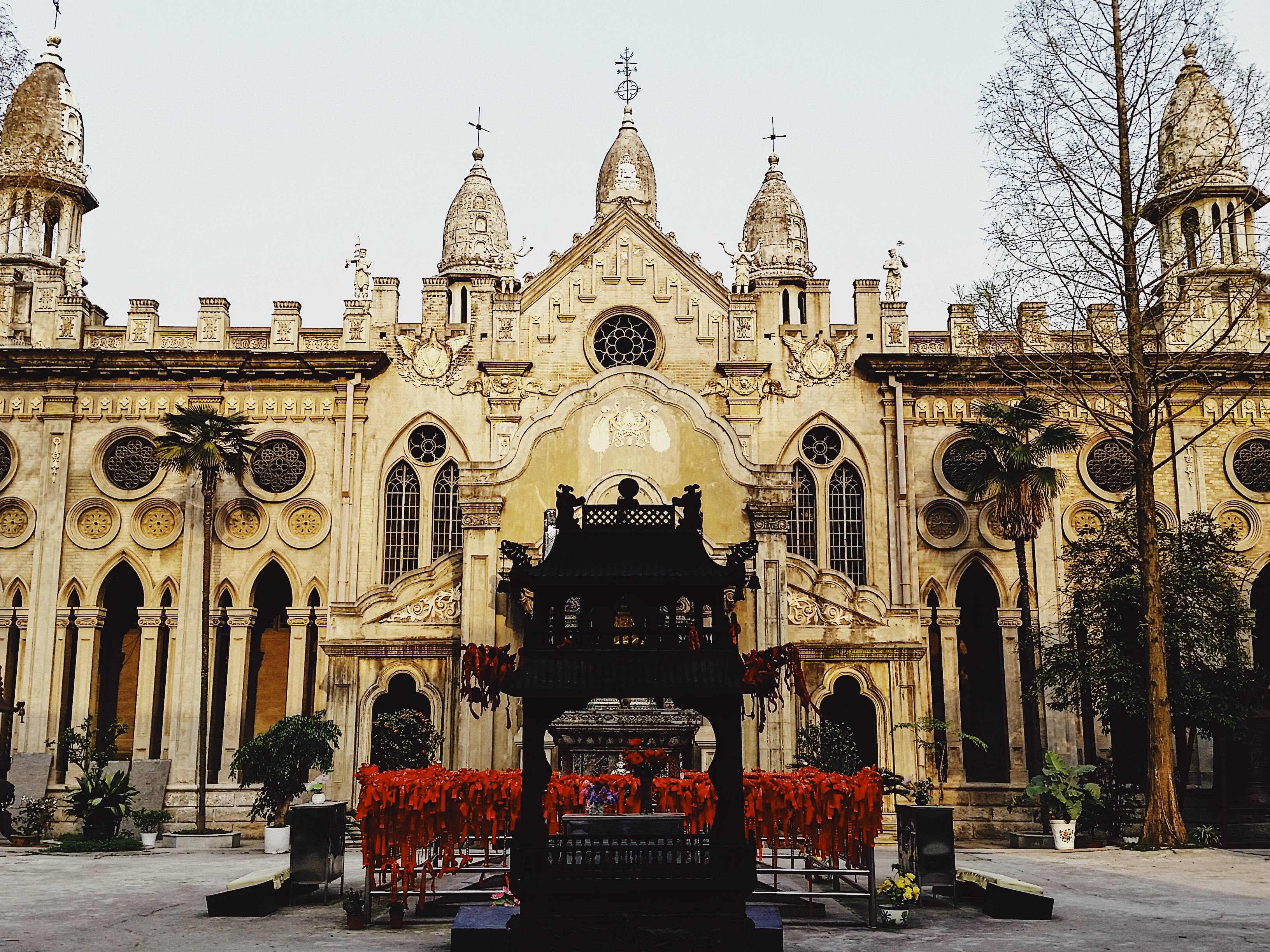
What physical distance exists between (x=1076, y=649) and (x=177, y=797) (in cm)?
2365

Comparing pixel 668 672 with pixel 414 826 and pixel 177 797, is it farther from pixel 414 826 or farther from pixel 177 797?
pixel 177 797

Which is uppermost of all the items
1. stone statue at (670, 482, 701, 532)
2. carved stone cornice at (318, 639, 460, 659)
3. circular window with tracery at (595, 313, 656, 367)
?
circular window with tracery at (595, 313, 656, 367)

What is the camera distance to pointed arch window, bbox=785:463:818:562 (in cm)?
3584

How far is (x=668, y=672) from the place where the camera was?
13.3m

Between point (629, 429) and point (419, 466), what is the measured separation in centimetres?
727

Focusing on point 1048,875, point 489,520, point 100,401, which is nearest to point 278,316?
point 100,401

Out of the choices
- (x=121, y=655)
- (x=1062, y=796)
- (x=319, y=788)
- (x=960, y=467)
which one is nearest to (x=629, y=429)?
(x=960, y=467)

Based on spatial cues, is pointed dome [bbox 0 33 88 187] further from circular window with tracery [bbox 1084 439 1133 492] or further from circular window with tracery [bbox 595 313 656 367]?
circular window with tracery [bbox 1084 439 1133 492]

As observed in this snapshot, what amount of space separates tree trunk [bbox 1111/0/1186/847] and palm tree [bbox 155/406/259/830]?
880 inches

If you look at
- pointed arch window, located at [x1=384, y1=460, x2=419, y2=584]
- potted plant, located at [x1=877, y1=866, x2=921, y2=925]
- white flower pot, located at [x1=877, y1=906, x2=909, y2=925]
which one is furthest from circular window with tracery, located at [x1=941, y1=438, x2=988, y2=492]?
white flower pot, located at [x1=877, y1=906, x2=909, y2=925]

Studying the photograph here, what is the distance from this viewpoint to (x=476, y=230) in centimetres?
4834

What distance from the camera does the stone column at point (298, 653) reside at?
3425 centimetres

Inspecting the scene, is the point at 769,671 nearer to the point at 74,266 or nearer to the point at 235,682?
the point at 235,682

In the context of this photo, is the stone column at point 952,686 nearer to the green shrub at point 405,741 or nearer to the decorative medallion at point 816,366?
the decorative medallion at point 816,366
